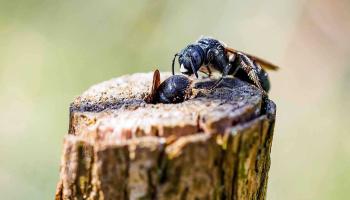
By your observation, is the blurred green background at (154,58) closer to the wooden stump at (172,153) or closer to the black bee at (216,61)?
the black bee at (216,61)

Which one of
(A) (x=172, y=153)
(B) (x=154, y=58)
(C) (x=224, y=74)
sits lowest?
(B) (x=154, y=58)

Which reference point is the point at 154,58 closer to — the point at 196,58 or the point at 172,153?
the point at 196,58

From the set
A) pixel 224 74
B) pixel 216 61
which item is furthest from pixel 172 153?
pixel 216 61

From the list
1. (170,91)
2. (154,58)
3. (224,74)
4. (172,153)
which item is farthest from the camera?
(154,58)

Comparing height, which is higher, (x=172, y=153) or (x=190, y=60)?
(x=190, y=60)

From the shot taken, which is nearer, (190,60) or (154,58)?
(190,60)

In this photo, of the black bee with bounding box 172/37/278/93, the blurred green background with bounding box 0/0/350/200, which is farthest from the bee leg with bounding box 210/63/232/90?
the blurred green background with bounding box 0/0/350/200
